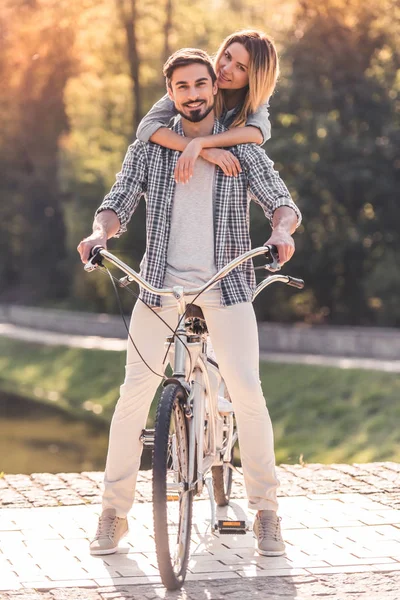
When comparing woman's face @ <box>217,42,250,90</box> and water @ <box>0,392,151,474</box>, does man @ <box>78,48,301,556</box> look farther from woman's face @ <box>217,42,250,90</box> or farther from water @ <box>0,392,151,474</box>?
water @ <box>0,392,151,474</box>

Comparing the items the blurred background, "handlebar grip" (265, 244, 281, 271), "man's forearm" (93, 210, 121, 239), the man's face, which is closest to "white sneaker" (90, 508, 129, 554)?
"man's forearm" (93, 210, 121, 239)

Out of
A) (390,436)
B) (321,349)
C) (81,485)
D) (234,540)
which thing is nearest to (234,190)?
(234,540)

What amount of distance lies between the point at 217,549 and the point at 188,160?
158 centimetres

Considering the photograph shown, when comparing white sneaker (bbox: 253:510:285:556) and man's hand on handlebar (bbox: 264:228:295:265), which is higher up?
man's hand on handlebar (bbox: 264:228:295:265)

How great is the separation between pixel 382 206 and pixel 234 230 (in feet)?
69.9

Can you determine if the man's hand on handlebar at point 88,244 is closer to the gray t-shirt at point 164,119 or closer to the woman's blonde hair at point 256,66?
the gray t-shirt at point 164,119

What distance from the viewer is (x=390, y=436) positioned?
54.7ft

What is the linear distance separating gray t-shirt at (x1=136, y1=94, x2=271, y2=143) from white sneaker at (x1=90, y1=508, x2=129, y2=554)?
1.52 metres

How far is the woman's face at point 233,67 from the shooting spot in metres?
5.06

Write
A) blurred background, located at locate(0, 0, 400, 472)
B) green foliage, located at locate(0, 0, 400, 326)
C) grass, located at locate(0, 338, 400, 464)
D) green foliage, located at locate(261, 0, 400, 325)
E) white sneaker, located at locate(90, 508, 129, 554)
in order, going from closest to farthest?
white sneaker, located at locate(90, 508, 129, 554) < grass, located at locate(0, 338, 400, 464) < blurred background, located at locate(0, 0, 400, 472) < green foliage, located at locate(261, 0, 400, 325) < green foliage, located at locate(0, 0, 400, 326)

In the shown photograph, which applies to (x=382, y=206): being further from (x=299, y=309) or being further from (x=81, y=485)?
(x=81, y=485)

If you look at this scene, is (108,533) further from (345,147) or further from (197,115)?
(345,147)

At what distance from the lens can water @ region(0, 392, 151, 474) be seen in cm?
1652

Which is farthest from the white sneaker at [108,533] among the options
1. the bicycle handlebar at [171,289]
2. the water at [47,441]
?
the water at [47,441]
